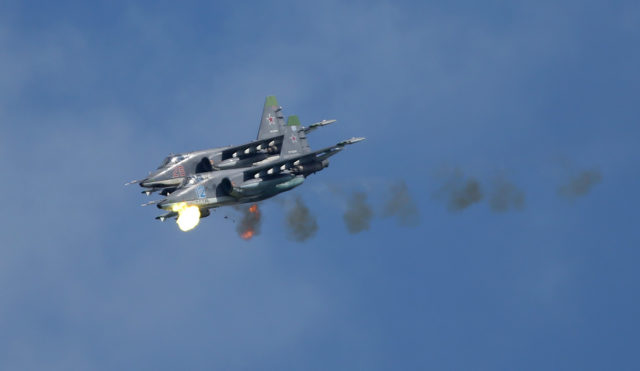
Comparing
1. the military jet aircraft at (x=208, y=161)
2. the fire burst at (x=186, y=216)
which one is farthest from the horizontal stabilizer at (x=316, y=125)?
the fire burst at (x=186, y=216)

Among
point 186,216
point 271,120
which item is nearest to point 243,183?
point 186,216

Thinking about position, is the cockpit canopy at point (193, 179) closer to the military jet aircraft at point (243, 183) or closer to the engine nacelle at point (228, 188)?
the military jet aircraft at point (243, 183)

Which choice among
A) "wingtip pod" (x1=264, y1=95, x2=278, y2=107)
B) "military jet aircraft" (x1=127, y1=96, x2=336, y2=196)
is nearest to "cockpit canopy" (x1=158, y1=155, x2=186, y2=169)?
"military jet aircraft" (x1=127, y1=96, x2=336, y2=196)

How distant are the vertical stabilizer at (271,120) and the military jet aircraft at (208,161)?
2.33 metres

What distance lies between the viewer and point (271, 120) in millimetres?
135375

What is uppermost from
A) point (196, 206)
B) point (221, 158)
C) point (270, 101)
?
point (270, 101)

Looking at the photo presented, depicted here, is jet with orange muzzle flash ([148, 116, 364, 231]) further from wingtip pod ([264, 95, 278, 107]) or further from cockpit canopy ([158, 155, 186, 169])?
wingtip pod ([264, 95, 278, 107])

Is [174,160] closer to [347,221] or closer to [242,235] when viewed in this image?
[242,235]

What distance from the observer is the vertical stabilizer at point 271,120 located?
5285 inches

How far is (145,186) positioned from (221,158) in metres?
8.31

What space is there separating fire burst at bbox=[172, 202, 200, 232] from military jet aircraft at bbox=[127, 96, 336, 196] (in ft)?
13.5

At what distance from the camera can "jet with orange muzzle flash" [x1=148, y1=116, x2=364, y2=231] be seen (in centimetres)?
11712

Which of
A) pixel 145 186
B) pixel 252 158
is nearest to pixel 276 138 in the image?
pixel 252 158

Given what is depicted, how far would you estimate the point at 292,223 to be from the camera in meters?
127
